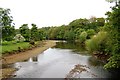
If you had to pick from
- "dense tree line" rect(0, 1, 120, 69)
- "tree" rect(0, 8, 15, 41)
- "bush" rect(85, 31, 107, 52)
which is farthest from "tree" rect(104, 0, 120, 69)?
"tree" rect(0, 8, 15, 41)

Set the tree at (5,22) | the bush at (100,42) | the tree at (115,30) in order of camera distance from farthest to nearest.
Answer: the tree at (5,22) → the bush at (100,42) → the tree at (115,30)

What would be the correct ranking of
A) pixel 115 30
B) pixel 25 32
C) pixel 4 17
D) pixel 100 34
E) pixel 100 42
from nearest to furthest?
pixel 115 30 < pixel 100 42 < pixel 100 34 < pixel 4 17 < pixel 25 32

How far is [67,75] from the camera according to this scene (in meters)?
26.2

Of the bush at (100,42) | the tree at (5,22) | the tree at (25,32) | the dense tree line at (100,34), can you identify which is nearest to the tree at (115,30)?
the dense tree line at (100,34)

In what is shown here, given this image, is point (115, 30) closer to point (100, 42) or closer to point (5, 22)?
point (100, 42)

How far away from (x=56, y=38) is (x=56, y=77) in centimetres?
13127

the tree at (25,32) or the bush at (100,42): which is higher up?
the tree at (25,32)

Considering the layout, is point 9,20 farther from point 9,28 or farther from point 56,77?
point 56,77

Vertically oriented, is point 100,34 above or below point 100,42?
above

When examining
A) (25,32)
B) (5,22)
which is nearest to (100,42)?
(5,22)

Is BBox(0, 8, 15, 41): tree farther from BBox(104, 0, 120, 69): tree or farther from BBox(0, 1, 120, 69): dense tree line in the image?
BBox(104, 0, 120, 69): tree

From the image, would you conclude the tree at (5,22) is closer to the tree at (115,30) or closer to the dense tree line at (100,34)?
the dense tree line at (100,34)

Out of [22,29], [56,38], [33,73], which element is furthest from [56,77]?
[56,38]

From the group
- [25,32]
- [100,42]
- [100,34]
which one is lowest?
[100,42]
